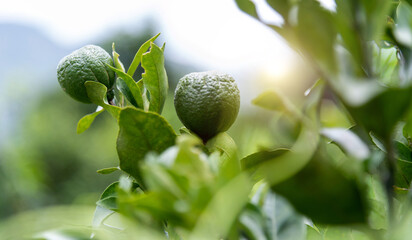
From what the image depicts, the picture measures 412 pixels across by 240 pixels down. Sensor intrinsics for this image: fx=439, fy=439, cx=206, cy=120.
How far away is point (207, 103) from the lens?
0.41 m

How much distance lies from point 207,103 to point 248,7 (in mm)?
166

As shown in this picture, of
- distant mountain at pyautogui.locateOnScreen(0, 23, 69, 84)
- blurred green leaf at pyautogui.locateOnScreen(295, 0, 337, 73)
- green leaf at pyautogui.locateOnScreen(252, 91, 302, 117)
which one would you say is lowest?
distant mountain at pyautogui.locateOnScreen(0, 23, 69, 84)

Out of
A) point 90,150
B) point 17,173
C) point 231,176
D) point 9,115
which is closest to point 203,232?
point 231,176

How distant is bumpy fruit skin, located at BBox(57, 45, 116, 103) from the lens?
0.46 metres

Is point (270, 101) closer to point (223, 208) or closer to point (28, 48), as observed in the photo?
point (223, 208)

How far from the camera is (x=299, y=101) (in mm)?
263

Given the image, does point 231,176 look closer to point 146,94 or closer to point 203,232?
point 203,232

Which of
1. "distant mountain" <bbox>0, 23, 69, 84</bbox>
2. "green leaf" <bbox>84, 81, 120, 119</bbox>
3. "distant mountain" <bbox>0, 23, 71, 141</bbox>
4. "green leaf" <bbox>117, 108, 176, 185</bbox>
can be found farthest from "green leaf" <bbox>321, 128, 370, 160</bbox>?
"distant mountain" <bbox>0, 23, 69, 84</bbox>

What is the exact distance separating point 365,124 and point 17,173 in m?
6.79

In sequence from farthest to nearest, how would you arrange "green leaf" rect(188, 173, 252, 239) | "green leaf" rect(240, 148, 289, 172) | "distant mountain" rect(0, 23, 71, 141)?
"distant mountain" rect(0, 23, 71, 141) → "green leaf" rect(240, 148, 289, 172) → "green leaf" rect(188, 173, 252, 239)

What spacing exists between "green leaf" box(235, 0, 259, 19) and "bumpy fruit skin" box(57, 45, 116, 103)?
Result: 0.76ft

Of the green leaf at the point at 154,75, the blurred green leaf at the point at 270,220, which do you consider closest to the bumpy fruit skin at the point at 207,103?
the green leaf at the point at 154,75

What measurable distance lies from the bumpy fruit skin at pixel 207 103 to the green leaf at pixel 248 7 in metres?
0.16

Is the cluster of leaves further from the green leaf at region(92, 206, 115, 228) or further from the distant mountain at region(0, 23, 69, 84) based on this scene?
the distant mountain at region(0, 23, 69, 84)
